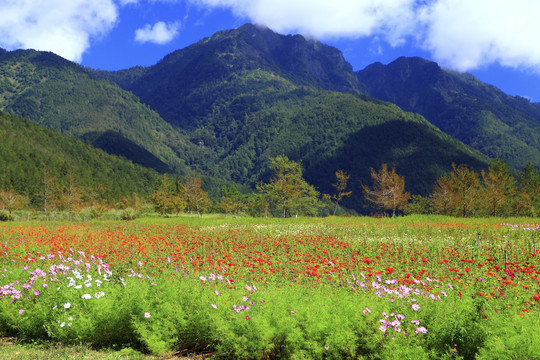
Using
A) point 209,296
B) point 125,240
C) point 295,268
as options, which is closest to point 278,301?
point 209,296

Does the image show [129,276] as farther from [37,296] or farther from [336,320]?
[336,320]

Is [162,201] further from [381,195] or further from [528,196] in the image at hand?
[528,196]

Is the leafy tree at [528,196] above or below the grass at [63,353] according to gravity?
above

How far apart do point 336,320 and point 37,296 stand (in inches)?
223

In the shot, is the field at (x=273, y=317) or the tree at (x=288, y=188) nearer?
the field at (x=273, y=317)

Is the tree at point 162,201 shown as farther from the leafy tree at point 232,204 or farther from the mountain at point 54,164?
the mountain at point 54,164

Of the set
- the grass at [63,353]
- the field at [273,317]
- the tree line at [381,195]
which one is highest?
the tree line at [381,195]

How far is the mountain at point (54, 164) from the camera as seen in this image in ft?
289

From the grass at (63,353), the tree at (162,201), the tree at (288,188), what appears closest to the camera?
the grass at (63,353)

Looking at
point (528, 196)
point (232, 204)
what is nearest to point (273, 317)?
point (528, 196)

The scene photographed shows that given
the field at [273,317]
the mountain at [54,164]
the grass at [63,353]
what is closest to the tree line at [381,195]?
the field at [273,317]

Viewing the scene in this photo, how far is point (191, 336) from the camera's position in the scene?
5.95m

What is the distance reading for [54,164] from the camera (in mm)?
100688

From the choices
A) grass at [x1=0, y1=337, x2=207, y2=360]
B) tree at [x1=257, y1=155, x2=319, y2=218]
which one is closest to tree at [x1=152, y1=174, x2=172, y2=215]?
tree at [x1=257, y1=155, x2=319, y2=218]
